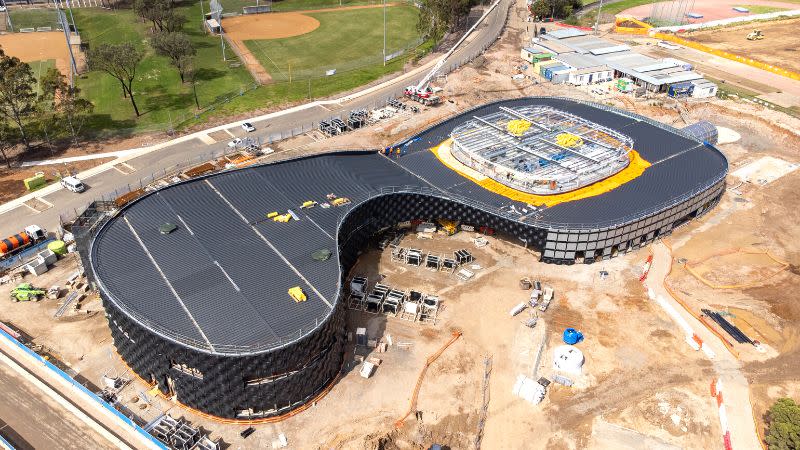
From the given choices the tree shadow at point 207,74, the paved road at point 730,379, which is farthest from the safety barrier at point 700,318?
the tree shadow at point 207,74

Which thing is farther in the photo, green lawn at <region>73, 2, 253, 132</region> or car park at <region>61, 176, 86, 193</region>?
green lawn at <region>73, 2, 253, 132</region>

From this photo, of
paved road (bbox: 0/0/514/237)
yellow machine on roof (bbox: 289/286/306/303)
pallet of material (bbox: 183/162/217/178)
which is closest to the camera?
yellow machine on roof (bbox: 289/286/306/303)

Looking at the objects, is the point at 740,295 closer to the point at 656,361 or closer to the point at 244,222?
the point at 656,361

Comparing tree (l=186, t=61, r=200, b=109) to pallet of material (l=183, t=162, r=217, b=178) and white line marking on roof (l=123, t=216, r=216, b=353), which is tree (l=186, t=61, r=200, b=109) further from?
white line marking on roof (l=123, t=216, r=216, b=353)

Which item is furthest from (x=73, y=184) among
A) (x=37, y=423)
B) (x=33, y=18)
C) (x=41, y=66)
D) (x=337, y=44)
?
(x=33, y=18)

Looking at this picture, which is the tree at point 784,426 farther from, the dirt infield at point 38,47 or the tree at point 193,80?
the dirt infield at point 38,47

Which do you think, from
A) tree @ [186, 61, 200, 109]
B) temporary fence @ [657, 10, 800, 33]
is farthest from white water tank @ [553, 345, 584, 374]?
temporary fence @ [657, 10, 800, 33]

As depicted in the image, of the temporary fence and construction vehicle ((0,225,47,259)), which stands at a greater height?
the temporary fence

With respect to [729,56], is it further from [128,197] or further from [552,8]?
[128,197]
